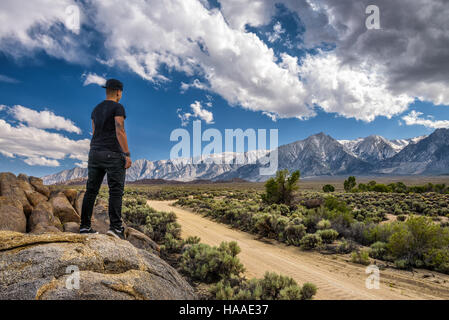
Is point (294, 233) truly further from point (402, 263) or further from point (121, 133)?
point (121, 133)

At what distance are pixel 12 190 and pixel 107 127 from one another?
14.0 ft

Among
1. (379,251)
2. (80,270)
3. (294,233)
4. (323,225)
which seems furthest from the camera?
(323,225)

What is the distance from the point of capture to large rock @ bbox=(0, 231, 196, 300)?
232cm

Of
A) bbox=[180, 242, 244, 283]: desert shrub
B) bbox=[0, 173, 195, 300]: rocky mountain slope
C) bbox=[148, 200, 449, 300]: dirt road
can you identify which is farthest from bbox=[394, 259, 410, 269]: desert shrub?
bbox=[0, 173, 195, 300]: rocky mountain slope

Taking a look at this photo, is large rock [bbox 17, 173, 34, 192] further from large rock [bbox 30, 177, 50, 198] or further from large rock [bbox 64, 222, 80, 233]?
large rock [bbox 64, 222, 80, 233]

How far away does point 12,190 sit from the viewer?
6.07 metres

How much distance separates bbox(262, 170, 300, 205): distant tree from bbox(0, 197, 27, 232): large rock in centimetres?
1647

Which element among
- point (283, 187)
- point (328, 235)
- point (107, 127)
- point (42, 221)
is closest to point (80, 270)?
point (107, 127)

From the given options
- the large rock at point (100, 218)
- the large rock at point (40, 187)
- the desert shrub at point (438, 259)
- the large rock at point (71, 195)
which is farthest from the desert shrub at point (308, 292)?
the large rock at point (40, 187)

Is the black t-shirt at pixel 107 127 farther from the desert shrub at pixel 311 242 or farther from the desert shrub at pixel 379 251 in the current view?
the desert shrub at pixel 379 251

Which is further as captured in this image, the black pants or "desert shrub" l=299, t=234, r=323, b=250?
"desert shrub" l=299, t=234, r=323, b=250
